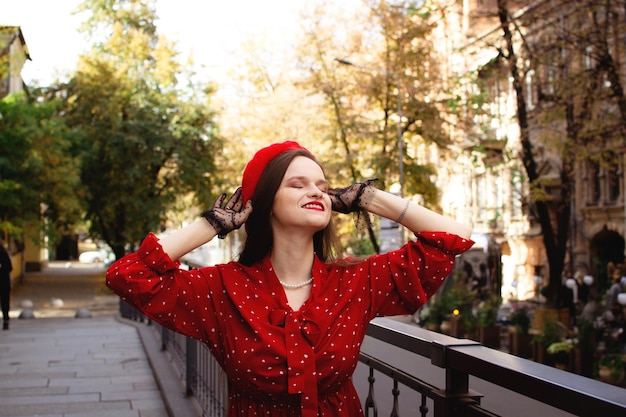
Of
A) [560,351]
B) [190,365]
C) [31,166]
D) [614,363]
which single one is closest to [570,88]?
[560,351]

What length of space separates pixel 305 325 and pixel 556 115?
17324 mm

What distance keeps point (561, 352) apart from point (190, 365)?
7.86 metres

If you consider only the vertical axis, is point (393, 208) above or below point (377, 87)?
below

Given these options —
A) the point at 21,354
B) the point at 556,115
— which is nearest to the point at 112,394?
the point at 21,354

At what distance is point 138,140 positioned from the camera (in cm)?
3338

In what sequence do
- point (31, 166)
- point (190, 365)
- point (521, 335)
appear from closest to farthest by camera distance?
point (190, 365), point (521, 335), point (31, 166)

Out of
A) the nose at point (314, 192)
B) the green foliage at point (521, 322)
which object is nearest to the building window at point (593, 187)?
the green foliage at point (521, 322)

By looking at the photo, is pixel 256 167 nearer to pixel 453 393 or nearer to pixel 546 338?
pixel 453 393

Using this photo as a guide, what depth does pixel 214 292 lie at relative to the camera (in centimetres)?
292

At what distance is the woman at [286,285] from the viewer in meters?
2.74

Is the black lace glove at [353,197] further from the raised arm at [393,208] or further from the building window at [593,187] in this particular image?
the building window at [593,187]

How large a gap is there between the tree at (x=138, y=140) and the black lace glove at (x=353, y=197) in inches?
1229

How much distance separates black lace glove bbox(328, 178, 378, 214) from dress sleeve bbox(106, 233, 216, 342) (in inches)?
22.3

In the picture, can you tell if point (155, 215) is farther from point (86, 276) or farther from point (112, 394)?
point (112, 394)
